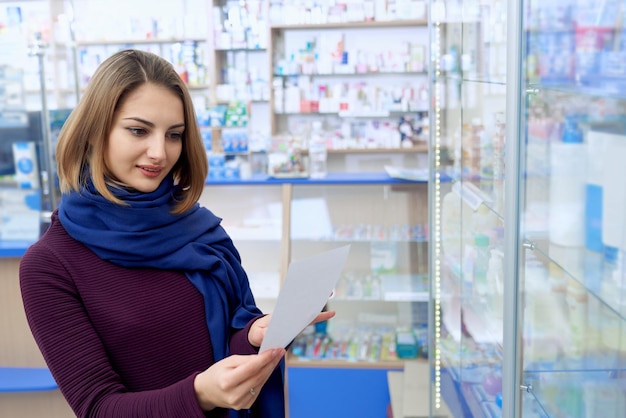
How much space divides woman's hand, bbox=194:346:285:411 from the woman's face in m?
0.45

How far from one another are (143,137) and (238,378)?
54 centimetres

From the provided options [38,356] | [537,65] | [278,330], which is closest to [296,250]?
[38,356]

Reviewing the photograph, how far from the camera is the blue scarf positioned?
1.48 meters

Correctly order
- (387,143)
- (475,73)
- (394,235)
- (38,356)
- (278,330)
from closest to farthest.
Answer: (278,330) < (475,73) < (38,356) < (394,235) < (387,143)

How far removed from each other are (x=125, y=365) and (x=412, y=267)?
269 cm

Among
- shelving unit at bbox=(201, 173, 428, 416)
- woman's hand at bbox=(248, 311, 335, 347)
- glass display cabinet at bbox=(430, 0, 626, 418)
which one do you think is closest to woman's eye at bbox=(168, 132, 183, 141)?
woman's hand at bbox=(248, 311, 335, 347)

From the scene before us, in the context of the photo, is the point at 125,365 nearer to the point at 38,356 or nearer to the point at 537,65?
the point at 537,65

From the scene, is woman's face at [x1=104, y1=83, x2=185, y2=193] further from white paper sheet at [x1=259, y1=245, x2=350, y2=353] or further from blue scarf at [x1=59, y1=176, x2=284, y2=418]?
white paper sheet at [x1=259, y1=245, x2=350, y2=353]

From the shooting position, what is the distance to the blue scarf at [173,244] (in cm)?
148

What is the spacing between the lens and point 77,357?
1351 millimetres

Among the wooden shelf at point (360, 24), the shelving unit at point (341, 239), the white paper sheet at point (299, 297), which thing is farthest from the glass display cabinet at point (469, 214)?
the wooden shelf at point (360, 24)

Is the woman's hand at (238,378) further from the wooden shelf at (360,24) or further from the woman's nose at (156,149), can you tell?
the wooden shelf at (360,24)

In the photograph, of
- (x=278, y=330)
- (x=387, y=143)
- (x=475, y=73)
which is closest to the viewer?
(x=278, y=330)

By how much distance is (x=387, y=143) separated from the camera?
6.34 metres
